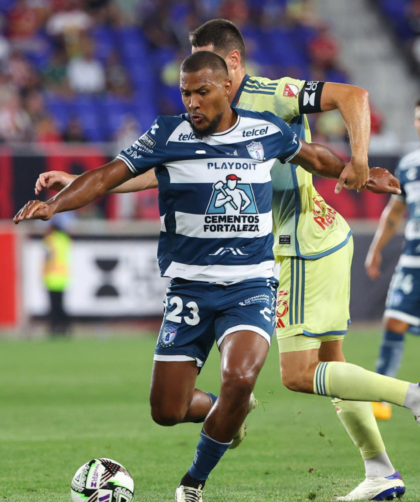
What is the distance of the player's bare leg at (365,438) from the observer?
4.99 meters

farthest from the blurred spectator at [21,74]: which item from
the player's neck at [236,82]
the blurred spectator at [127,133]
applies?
the player's neck at [236,82]

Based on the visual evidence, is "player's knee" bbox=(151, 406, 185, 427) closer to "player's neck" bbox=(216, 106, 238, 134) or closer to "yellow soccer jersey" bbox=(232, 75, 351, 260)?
"yellow soccer jersey" bbox=(232, 75, 351, 260)

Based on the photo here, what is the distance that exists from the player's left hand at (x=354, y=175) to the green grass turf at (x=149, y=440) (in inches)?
63.2

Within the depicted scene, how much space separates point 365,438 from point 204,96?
2068 mm

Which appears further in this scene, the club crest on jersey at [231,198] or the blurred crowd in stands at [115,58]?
the blurred crowd in stands at [115,58]

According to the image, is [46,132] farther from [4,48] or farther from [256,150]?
[256,150]

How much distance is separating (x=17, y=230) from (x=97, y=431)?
25.2ft

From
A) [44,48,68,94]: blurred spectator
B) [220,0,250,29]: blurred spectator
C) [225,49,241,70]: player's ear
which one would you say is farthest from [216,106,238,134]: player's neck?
[220,0,250,29]: blurred spectator

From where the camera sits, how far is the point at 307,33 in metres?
21.5

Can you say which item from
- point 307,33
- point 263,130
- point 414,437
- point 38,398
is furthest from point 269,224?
point 307,33

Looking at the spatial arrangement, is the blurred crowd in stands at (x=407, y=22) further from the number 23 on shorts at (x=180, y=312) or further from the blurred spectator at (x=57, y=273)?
the number 23 on shorts at (x=180, y=312)

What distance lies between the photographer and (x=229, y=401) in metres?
4.58

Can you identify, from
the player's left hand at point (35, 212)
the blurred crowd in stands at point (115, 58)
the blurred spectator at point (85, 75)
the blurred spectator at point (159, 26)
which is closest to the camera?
the player's left hand at point (35, 212)

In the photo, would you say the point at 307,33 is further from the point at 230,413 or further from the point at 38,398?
the point at 230,413
